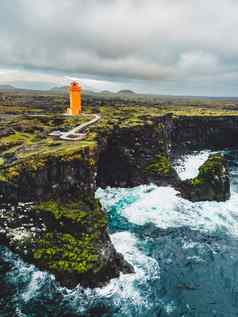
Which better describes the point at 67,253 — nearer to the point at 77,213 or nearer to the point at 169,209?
the point at 77,213

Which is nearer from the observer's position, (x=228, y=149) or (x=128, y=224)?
(x=128, y=224)

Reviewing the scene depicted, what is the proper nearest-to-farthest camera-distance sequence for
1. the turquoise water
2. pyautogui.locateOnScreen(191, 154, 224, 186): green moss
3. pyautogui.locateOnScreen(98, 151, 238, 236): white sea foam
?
the turquoise water < pyautogui.locateOnScreen(98, 151, 238, 236): white sea foam < pyautogui.locateOnScreen(191, 154, 224, 186): green moss

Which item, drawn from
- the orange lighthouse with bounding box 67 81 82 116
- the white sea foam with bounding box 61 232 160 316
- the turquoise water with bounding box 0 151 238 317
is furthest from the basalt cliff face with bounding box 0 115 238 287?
the orange lighthouse with bounding box 67 81 82 116

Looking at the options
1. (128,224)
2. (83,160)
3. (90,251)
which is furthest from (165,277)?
(83,160)

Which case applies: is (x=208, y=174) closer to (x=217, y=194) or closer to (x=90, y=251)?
(x=217, y=194)

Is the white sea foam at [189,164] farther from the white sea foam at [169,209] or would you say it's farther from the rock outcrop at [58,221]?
the rock outcrop at [58,221]

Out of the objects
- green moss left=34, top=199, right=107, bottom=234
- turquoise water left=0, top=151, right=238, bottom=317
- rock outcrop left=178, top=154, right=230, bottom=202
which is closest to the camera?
turquoise water left=0, top=151, right=238, bottom=317

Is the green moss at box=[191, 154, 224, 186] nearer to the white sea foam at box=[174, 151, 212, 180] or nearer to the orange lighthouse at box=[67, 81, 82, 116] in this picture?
the white sea foam at box=[174, 151, 212, 180]

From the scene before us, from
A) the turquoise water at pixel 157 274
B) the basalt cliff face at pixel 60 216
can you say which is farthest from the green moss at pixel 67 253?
the turquoise water at pixel 157 274

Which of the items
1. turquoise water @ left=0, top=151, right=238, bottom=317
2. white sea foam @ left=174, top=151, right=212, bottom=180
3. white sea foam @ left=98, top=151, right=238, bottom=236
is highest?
white sea foam @ left=174, top=151, right=212, bottom=180
